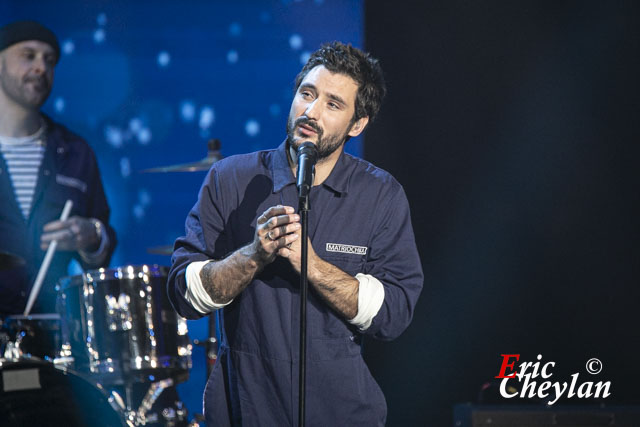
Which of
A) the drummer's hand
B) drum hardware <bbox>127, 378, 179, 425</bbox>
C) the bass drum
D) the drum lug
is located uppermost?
the drummer's hand

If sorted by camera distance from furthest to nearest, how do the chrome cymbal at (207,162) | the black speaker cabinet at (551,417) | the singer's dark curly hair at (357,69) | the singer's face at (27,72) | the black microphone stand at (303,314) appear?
the singer's face at (27,72) < the chrome cymbal at (207,162) < the singer's dark curly hair at (357,69) < the black speaker cabinet at (551,417) < the black microphone stand at (303,314)

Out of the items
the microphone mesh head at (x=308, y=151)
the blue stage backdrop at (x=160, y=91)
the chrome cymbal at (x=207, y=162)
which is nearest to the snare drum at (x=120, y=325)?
the chrome cymbal at (x=207, y=162)

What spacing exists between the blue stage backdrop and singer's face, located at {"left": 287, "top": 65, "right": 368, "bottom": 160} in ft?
6.55

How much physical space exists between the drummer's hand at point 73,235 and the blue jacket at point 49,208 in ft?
0.19

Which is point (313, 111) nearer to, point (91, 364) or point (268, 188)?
point (268, 188)

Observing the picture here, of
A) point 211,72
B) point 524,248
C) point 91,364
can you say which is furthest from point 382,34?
point 91,364

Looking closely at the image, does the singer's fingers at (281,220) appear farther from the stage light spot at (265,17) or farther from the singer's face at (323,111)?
the stage light spot at (265,17)

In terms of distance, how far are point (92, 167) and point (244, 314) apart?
262 cm

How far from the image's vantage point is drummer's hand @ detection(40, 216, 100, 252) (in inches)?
163

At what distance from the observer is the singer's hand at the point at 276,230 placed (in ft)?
5.99

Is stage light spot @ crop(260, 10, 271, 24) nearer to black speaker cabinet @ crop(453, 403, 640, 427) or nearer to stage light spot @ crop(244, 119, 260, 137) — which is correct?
stage light spot @ crop(244, 119, 260, 137)

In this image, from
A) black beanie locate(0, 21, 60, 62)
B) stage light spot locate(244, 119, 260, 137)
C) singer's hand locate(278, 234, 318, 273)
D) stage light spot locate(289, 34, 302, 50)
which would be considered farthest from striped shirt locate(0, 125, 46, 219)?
singer's hand locate(278, 234, 318, 273)

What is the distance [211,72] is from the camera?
4.39 meters

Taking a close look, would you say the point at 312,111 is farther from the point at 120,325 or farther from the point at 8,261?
the point at 120,325
